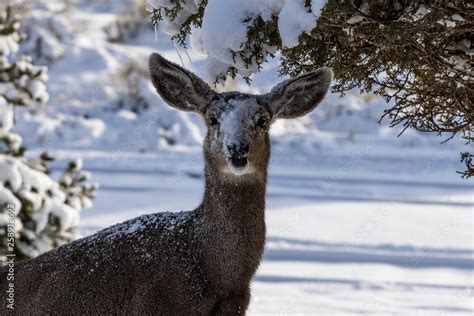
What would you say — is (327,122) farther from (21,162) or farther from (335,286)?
(21,162)

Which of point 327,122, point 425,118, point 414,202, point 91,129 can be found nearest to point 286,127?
point 327,122

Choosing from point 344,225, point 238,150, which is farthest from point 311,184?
point 238,150

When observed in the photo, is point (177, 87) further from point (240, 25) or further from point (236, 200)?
point (236, 200)

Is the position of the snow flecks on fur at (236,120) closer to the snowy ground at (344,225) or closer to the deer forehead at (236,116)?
the deer forehead at (236,116)

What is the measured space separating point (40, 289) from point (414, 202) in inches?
473

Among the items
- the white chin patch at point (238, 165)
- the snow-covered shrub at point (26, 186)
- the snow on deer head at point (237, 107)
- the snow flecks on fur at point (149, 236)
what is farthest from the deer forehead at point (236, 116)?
the snow-covered shrub at point (26, 186)

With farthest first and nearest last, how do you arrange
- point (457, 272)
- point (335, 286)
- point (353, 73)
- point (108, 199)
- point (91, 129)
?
point (91, 129), point (108, 199), point (457, 272), point (335, 286), point (353, 73)

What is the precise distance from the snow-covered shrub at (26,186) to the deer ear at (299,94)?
13.4 ft

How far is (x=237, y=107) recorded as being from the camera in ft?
15.7

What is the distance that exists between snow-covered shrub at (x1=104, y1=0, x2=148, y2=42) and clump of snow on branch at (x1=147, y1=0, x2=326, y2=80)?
22219mm

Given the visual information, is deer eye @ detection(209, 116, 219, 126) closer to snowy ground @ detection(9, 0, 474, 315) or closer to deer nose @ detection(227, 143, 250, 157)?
deer nose @ detection(227, 143, 250, 157)

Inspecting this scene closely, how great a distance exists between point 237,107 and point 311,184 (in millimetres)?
12704

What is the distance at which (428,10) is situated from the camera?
4.99 meters

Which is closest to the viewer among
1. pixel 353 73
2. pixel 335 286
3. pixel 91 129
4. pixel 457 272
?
pixel 353 73
